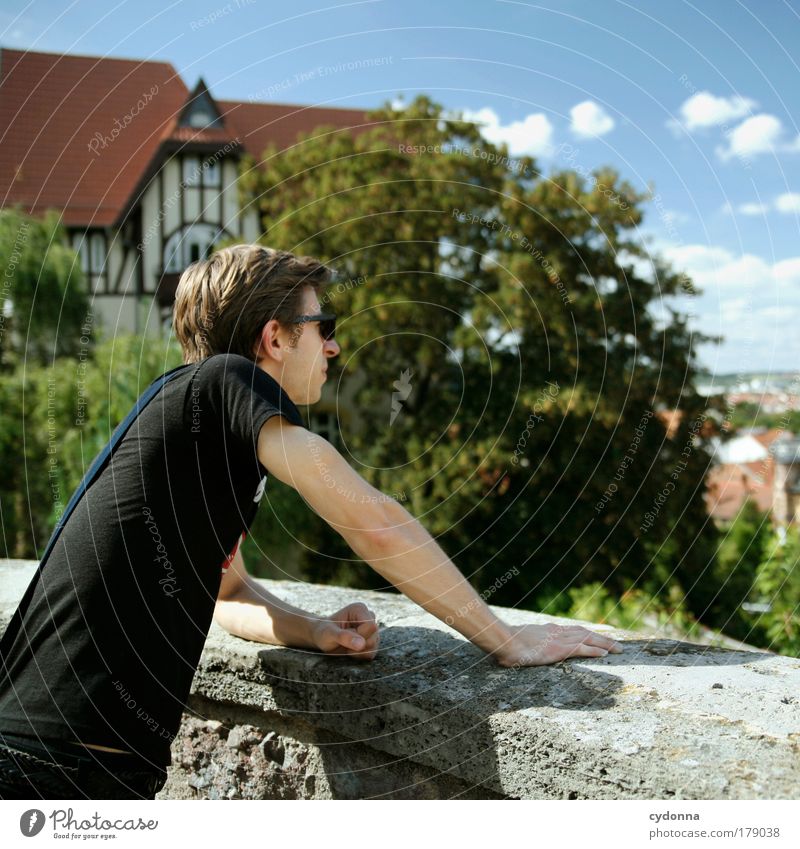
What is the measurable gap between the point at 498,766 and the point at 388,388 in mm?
11097

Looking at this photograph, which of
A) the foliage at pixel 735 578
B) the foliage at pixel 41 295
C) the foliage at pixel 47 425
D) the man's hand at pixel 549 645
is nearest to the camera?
the man's hand at pixel 549 645

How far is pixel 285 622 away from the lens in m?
1.84

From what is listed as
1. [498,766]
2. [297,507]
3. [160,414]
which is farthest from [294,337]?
[297,507]

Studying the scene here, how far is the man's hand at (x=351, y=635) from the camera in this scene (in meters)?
1.75

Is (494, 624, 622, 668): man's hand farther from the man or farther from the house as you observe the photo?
the house

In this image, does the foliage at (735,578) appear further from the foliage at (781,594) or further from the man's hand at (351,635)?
the man's hand at (351,635)

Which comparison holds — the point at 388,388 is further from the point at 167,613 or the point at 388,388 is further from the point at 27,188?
the point at 167,613

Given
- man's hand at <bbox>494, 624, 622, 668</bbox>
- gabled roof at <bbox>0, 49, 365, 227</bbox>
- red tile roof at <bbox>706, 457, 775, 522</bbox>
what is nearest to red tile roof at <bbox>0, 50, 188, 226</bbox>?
gabled roof at <bbox>0, 49, 365, 227</bbox>

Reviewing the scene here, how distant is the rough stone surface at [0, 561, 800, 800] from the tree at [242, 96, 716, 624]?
28.5ft

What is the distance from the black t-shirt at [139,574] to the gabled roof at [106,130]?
742 cm

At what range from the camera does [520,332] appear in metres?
11.4

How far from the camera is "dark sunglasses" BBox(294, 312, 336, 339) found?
174 centimetres

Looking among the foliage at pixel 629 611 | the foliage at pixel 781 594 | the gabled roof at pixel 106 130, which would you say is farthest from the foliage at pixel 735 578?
the gabled roof at pixel 106 130

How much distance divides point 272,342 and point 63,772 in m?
0.81
